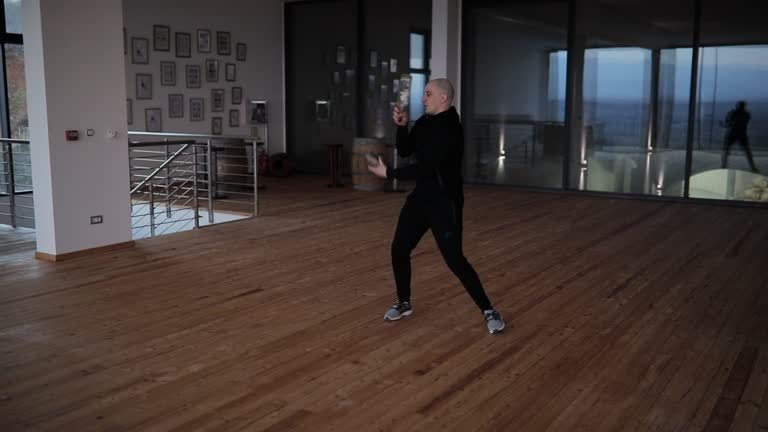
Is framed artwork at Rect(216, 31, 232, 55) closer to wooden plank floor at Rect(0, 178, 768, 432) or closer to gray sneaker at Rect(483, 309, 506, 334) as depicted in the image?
wooden plank floor at Rect(0, 178, 768, 432)

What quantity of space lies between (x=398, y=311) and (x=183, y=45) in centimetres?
813

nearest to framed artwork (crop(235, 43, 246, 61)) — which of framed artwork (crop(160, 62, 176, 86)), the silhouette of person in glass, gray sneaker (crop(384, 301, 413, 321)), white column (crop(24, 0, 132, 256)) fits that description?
framed artwork (crop(160, 62, 176, 86))

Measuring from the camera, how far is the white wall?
10812mm

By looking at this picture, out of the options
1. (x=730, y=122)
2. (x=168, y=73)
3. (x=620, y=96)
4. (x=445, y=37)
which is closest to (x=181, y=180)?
(x=168, y=73)

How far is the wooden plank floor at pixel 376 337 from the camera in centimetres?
332

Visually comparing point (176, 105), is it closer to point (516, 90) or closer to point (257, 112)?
point (257, 112)

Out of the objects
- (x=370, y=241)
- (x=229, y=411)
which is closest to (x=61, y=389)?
(x=229, y=411)

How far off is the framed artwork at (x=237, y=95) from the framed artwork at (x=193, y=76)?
78cm

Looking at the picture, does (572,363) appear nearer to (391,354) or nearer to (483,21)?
(391,354)

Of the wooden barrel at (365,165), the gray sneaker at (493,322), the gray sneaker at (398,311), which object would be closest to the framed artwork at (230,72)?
the wooden barrel at (365,165)

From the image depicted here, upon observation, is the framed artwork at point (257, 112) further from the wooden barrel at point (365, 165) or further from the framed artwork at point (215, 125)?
the wooden barrel at point (365, 165)

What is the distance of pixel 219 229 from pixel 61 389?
4.38 meters

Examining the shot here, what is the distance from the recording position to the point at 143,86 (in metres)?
10.9

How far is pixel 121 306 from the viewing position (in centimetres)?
497
